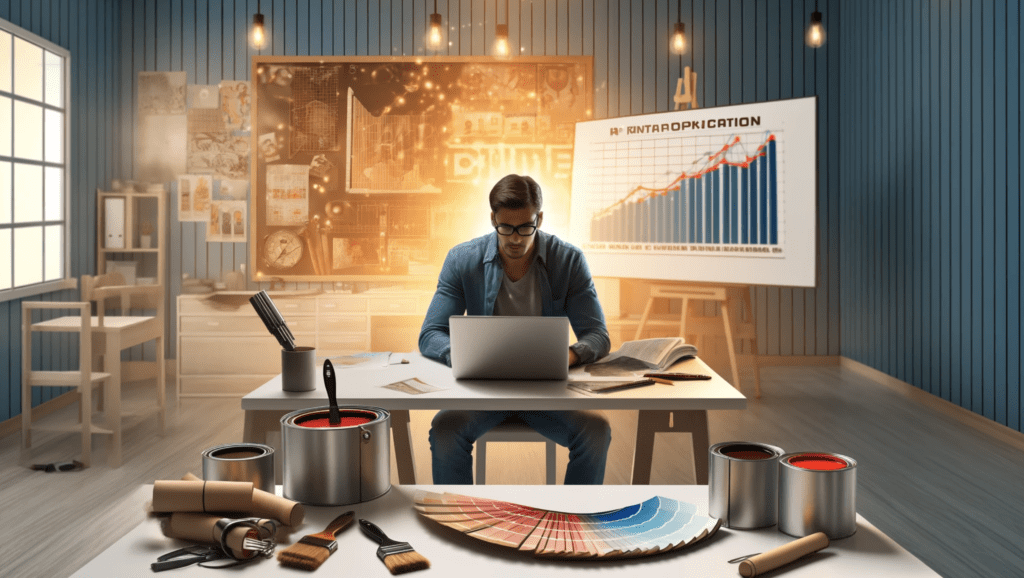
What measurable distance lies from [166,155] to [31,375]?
2.50 meters

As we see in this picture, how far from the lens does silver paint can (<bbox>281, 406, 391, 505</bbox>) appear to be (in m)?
1.05

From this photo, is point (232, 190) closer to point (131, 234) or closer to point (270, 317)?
point (131, 234)

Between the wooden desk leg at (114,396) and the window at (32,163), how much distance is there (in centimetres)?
79

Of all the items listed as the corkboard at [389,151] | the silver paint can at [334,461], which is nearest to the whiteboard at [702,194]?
the corkboard at [389,151]

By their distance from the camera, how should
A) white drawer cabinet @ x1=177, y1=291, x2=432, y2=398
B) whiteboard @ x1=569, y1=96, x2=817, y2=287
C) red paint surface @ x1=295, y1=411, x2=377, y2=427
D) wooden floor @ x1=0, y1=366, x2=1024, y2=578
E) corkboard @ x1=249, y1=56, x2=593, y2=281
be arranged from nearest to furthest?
red paint surface @ x1=295, y1=411, x2=377, y2=427 → wooden floor @ x1=0, y1=366, x2=1024, y2=578 → whiteboard @ x1=569, y1=96, x2=817, y2=287 → white drawer cabinet @ x1=177, y1=291, x2=432, y2=398 → corkboard @ x1=249, y1=56, x2=593, y2=281

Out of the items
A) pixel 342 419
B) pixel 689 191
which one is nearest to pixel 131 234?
pixel 689 191

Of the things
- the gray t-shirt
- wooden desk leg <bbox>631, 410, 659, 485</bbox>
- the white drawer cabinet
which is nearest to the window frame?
the white drawer cabinet

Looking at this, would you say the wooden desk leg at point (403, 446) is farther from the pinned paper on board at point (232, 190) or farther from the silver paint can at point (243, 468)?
the pinned paper on board at point (232, 190)

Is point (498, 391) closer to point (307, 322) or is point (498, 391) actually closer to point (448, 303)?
point (448, 303)

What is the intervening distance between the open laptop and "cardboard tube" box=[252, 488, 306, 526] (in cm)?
98

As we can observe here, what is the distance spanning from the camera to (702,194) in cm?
423

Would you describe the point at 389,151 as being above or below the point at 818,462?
above

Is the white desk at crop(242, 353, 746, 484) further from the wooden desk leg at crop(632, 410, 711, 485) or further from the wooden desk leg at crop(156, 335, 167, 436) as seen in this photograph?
the wooden desk leg at crop(156, 335, 167, 436)

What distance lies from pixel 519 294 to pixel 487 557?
174 cm
